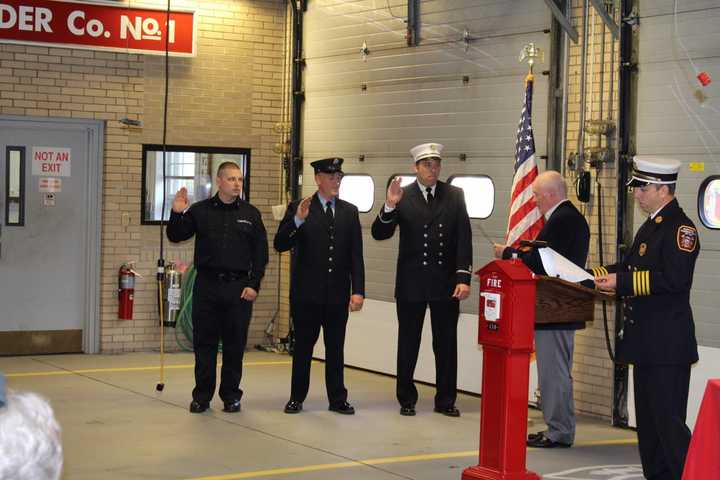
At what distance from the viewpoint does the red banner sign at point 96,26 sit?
11.9 m

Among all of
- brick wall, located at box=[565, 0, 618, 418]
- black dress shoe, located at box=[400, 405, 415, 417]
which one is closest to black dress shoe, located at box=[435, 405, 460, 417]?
black dress shoe, located at box=[400, 405, 415, 417]

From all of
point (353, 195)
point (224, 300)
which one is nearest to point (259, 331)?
point (353, 195)

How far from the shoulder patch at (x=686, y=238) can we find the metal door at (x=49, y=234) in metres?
7.72

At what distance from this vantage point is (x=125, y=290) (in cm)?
1251

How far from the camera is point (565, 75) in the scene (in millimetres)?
9719

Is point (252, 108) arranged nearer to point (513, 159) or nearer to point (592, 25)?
point (513, 159)

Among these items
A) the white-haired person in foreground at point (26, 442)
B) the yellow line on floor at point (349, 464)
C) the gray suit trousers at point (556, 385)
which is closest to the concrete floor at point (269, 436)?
the yellow line on floor at point (349, 464)

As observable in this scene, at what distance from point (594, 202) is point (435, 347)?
177 cm

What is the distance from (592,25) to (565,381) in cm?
310

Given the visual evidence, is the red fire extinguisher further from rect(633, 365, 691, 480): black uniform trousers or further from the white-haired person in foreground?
the white-haired person in foreground

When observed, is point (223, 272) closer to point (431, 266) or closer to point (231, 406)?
point (231, 406)

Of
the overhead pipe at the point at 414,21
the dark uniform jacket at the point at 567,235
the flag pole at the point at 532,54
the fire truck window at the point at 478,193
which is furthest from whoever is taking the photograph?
the overhead pipe at the point at 414,21

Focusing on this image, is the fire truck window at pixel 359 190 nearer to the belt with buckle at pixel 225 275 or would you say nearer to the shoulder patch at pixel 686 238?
the belt with buckle at pixel 225 275

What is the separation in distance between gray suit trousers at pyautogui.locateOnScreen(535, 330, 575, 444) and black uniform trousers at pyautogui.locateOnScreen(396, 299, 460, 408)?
1.26m
